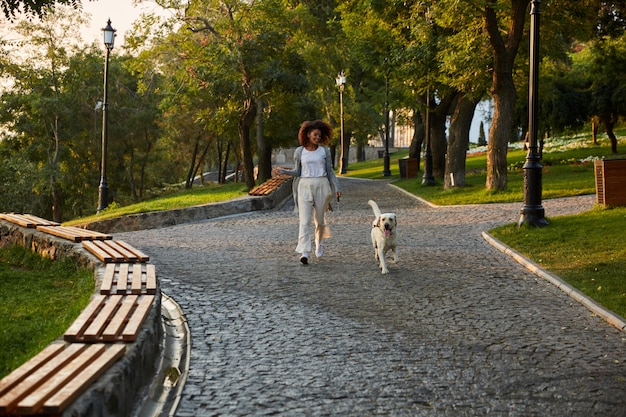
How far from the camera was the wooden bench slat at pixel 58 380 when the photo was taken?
3.86m

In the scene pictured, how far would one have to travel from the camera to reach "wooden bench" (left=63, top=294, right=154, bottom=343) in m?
5.41

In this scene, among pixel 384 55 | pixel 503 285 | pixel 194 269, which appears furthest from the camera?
pixel 384 55

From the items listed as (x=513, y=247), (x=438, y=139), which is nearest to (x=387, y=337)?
(x=513, y=247)

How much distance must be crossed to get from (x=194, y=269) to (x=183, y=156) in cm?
4588

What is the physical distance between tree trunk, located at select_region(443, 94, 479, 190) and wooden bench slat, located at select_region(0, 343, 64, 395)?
21.6m

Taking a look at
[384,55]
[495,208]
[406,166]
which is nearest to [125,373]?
[495,208]

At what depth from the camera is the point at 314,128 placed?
38.2 ft

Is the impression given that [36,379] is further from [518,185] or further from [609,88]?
[609,88]

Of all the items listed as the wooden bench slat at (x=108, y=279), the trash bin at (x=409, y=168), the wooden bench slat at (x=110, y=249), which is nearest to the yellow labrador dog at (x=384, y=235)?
the wooden bench slat at (x=110, y=249)

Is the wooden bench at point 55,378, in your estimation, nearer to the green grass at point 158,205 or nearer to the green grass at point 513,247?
the green grass at point 513,247

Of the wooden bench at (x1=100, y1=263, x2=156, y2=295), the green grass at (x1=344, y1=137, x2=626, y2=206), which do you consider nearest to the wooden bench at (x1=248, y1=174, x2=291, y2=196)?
the green grass at (x1=344, y1=137, x2=626, y2=206)

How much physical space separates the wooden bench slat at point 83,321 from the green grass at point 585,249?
181 inches

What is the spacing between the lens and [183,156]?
5634cm

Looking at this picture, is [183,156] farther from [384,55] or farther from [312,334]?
[312,334]
